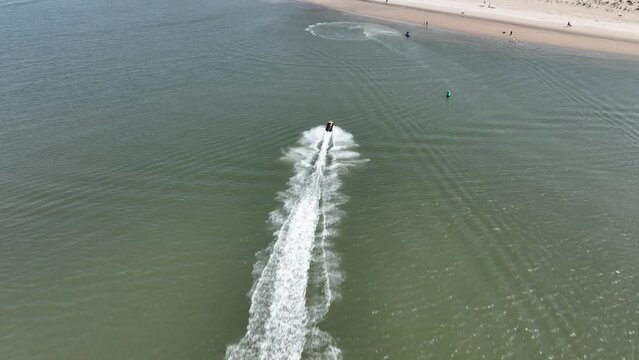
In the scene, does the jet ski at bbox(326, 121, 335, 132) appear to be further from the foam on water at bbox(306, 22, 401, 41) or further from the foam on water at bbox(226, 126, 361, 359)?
the foam on water at bbox(306, 22, 401, 41)

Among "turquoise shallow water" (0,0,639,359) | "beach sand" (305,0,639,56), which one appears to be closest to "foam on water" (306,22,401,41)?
"beach sand" (305,0,639,56)

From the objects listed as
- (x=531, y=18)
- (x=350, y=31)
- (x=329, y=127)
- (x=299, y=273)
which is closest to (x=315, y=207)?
(x=299, y=273)

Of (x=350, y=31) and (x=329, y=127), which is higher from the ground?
(x=350, y=31)

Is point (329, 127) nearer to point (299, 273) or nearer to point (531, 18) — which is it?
point (299, 273)

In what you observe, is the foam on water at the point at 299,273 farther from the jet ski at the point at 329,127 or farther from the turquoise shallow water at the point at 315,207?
the jet ski at the point at 329,127

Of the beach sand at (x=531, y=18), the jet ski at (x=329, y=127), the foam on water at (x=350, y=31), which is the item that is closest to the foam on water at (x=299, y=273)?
the jet ski at (x=329, y=127)
